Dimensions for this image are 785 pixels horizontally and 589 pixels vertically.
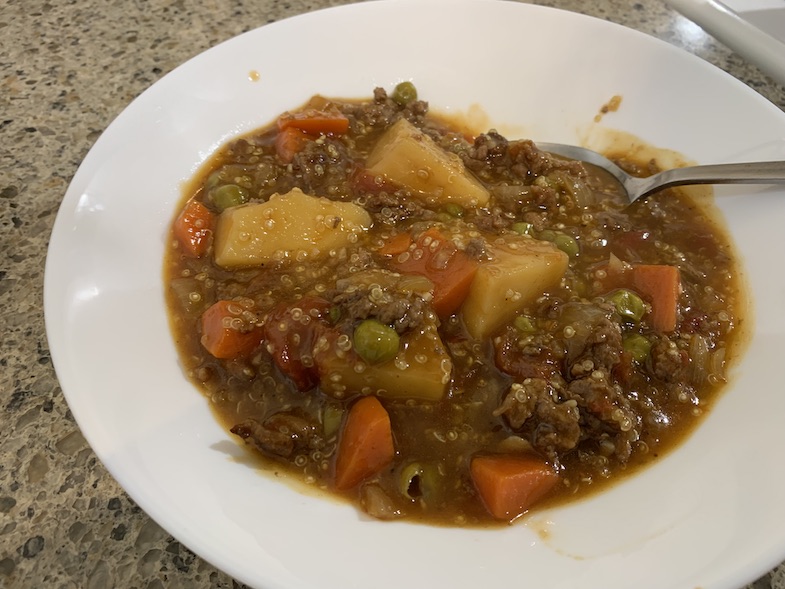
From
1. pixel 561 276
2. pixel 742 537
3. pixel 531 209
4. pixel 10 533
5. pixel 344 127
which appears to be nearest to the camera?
pixel 742 537

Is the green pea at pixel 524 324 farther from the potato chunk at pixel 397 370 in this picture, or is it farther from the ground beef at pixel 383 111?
the ground beef at pixel 383 111

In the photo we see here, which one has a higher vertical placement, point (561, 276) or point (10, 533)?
point (561, 276)

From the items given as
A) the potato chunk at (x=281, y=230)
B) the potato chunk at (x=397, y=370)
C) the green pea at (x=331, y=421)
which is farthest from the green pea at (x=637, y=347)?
the potato chunk at (x=281, y=230)

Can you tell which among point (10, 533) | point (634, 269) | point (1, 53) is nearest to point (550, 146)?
point (634, 269)

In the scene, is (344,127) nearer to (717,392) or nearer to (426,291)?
(426,291)

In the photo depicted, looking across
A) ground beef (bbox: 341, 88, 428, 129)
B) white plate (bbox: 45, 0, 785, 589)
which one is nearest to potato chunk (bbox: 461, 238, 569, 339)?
white plate (bbox: 45, 0, 785, 589)

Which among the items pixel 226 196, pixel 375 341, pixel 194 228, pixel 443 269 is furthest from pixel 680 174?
pixel 194 228
